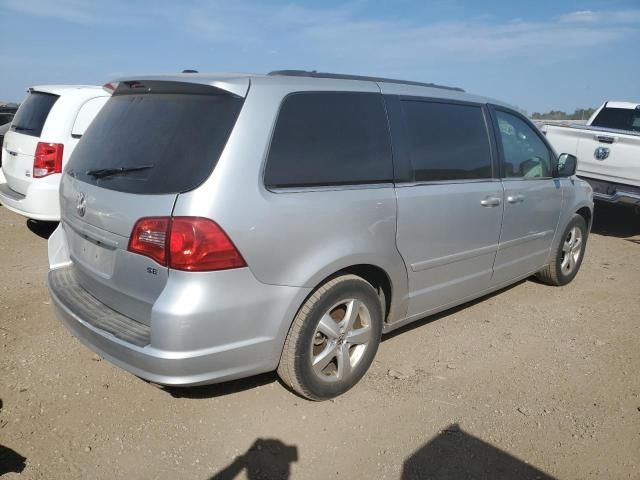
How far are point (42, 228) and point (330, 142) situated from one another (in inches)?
209

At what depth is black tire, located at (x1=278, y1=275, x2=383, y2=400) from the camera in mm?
2711

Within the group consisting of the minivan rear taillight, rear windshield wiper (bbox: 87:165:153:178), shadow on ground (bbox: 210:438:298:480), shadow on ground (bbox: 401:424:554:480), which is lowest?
shadow on ground (bbox: 210:438:298:480)

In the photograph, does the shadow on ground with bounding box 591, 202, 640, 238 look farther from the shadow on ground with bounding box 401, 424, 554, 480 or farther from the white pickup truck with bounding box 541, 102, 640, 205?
the shadow on ground with bounding box 401, 424, 554, 480

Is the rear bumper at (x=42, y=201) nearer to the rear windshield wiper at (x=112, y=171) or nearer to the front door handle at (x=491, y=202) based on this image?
the rear windshield wiper at (x=112, y=171)

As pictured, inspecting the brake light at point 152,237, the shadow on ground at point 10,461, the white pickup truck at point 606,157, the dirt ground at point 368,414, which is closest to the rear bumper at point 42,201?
the dirt ground at point 368,414

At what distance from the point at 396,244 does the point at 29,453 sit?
2.19m

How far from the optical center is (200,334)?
234 cm

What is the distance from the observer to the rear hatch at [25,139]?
5.67 metres

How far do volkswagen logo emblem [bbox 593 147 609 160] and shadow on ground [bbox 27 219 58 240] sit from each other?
7299 millimetres

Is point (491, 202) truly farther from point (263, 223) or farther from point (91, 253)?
point (91, 253)

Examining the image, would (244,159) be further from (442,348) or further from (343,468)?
(442,348)

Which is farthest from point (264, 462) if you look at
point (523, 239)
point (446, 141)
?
point (523, 239)

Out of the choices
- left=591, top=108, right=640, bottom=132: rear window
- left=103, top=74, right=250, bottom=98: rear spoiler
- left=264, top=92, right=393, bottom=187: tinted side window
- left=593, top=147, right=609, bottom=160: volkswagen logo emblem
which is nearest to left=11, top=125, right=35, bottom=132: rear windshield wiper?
left=103, top=74, right=250, bottom=98: rear spoiler

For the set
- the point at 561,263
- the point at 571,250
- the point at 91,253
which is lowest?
the point at 561,263
